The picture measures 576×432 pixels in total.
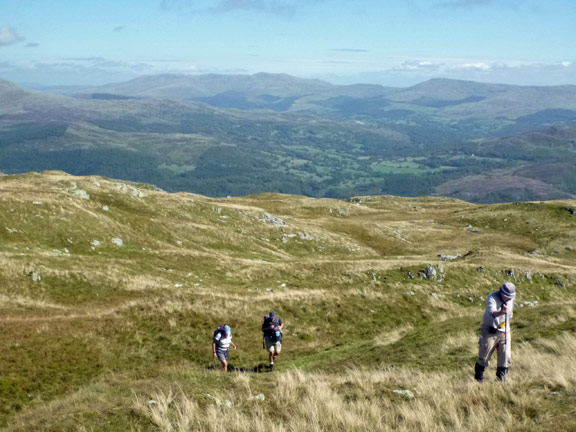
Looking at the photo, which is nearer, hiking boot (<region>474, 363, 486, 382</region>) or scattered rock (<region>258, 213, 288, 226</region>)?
hiking boot (<region>474, 363, 486, 382</region>)

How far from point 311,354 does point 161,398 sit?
1599cm

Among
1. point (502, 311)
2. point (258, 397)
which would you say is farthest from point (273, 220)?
point (258, 397)

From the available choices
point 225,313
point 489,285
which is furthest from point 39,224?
point 489,285

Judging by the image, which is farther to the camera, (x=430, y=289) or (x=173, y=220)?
(x=173, y=220)

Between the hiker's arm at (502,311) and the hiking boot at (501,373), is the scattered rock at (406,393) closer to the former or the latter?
the hiking boot at (501,373)

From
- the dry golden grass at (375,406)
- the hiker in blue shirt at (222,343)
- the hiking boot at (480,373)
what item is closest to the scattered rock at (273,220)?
the hiker in blue shirt at (222,343)

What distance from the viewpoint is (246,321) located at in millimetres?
29844

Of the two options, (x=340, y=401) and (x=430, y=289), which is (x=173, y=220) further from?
(x=340, y=401)

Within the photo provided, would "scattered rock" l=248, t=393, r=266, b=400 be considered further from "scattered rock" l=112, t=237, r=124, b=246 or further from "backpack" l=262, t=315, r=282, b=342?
"scattered rock" l=112, t=237, r=124, b=246

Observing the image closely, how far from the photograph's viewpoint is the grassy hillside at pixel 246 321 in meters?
11.1

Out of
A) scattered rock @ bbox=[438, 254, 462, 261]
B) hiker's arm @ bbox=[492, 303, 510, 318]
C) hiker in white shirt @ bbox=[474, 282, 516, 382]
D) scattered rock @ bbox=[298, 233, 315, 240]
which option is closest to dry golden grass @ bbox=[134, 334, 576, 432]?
hiker in white shirt @ bbox=[474, 282, 516, 382]

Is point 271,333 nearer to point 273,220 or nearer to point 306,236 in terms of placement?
point 306,236

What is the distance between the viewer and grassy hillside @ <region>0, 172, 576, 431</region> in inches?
436

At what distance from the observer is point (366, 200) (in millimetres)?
147625
